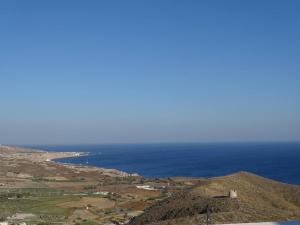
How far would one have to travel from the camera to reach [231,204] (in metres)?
34.4

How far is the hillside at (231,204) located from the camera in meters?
31.7

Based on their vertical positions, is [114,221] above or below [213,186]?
below

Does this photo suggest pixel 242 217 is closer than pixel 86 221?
Yes

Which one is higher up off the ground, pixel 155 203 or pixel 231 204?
pixel 231 204

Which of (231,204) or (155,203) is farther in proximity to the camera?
(155,203)

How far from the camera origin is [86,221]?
147 feet

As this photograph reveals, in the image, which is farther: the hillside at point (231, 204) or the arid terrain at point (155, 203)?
the arid terrain at point (155, 203)

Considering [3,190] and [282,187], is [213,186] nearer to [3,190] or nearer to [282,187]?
[282,187]

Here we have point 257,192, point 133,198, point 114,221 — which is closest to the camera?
point 257,192

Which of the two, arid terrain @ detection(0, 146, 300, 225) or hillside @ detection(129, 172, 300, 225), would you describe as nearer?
hillside @ detection(129, 172, 300, 225)

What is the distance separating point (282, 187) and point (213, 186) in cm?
679

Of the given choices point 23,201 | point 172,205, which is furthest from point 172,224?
point 23,201

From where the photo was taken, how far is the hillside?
104 feet

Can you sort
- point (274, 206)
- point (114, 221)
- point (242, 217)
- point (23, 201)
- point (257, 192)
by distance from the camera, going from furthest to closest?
point (23, 201) < point (114, 221) < point (257, 192) < point (274, 206) < point (242, 217)
